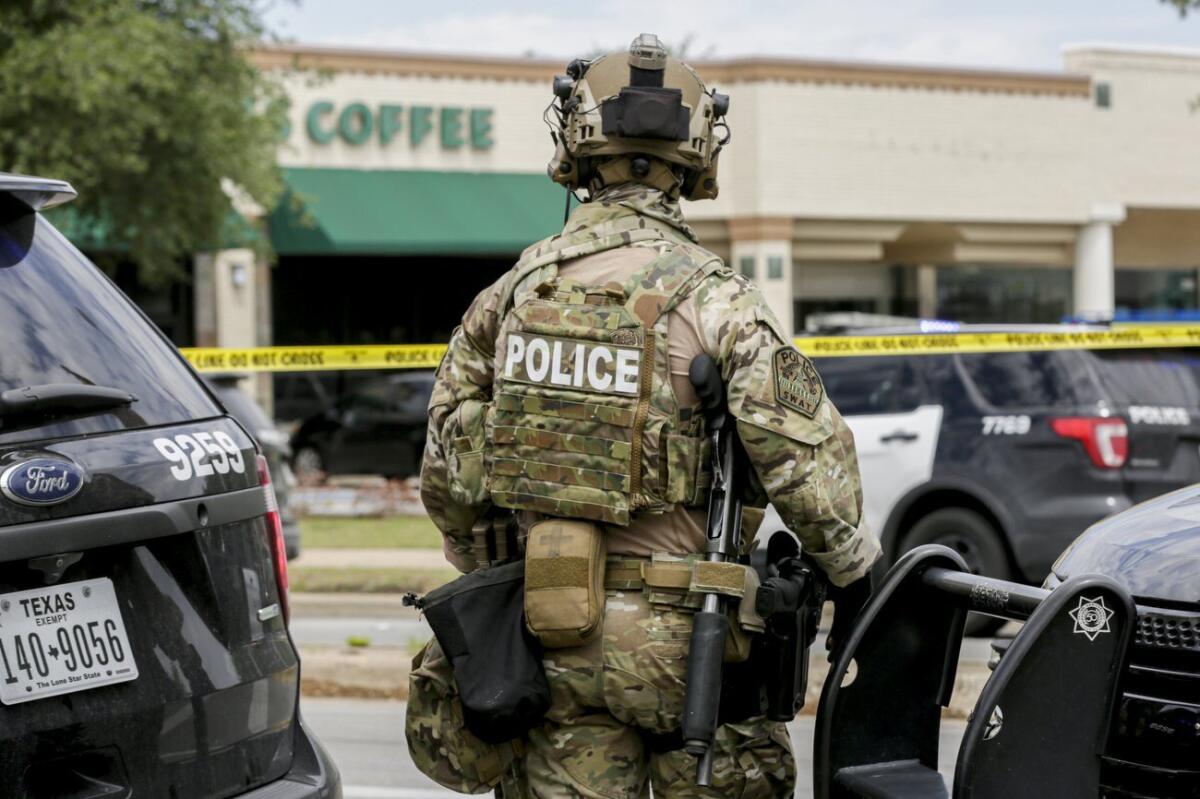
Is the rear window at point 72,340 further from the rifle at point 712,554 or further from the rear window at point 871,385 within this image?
the rear window at point 871,385

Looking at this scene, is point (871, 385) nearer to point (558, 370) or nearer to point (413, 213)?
point (558, 370)

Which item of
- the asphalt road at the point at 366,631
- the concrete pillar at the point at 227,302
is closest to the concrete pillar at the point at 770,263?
the concrete pillar at the point at 227,302

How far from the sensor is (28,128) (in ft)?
54.6

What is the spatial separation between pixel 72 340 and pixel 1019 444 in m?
6.78

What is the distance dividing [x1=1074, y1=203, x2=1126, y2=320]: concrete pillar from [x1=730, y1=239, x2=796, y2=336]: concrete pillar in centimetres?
669

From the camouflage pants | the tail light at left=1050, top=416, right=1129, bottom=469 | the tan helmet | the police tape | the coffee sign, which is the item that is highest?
the coffee sign

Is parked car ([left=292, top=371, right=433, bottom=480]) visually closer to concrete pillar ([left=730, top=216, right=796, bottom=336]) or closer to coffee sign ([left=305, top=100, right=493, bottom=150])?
coffee sign ([left=305, top=100, right=493, bottom=150])

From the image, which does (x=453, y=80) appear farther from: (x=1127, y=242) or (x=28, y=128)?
(x=1127, y=242)

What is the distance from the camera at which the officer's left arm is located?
315cm

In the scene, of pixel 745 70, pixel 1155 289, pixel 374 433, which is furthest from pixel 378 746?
pixel 1155 289

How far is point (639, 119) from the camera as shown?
132 inches

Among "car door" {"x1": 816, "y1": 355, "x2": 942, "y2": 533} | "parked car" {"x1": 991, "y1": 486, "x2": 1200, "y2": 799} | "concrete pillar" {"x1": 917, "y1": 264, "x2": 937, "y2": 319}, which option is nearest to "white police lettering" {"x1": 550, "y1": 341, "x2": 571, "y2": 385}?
"parked car" {"x1": 991, "y1": 486, "x2": 1200, "y2": 799}

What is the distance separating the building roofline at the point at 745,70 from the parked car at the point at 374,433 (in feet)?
19.9

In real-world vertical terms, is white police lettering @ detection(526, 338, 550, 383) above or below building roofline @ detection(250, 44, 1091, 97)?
below
